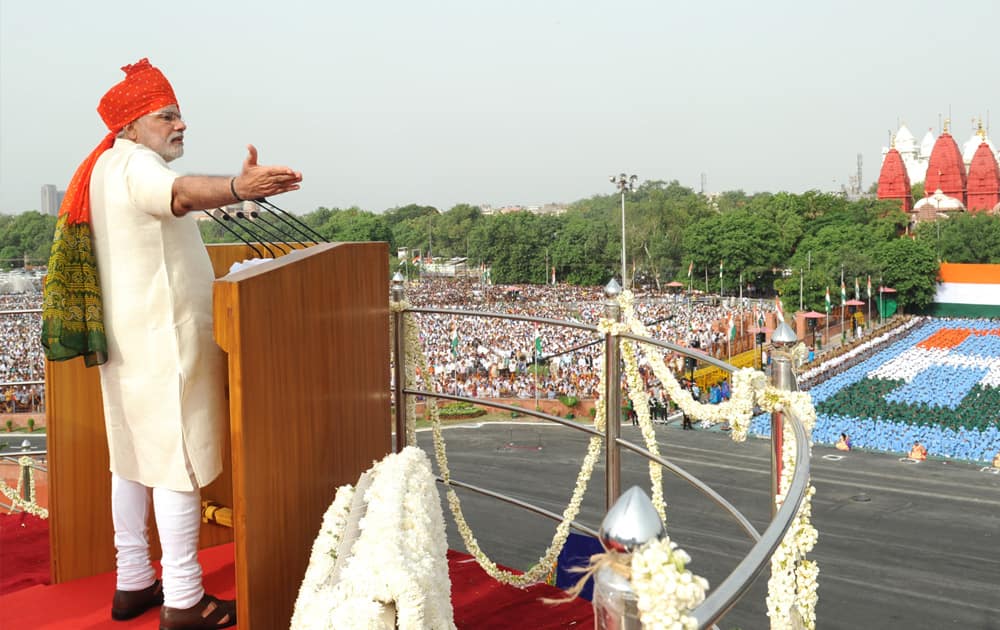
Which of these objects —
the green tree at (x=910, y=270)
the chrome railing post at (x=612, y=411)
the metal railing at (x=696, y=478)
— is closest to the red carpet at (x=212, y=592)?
the metal railing at (x=696, y=478)

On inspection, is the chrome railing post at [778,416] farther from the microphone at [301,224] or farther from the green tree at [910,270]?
the green tree at [910,270]

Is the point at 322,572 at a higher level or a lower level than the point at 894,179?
lower

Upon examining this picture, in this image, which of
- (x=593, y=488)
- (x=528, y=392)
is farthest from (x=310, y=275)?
(x=528, y=392)

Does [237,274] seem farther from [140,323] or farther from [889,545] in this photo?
[889,545]

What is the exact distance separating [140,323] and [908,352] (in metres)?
37.6

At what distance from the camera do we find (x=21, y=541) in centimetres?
384

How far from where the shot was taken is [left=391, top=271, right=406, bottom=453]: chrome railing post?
354 cm

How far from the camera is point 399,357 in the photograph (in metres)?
3.56

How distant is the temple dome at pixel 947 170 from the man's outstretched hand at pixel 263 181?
8617 cm

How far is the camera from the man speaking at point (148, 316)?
2.32m

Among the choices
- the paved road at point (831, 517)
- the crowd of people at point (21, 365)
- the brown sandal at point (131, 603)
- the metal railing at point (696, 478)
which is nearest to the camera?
the metal railing at point (696, 478)

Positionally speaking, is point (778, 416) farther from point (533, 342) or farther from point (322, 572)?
point (533, 342)

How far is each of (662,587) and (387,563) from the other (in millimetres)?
892

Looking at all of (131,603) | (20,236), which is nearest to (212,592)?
(131,603)
